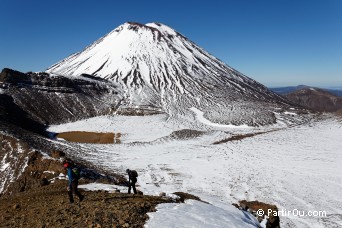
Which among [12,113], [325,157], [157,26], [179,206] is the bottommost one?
[325,157]

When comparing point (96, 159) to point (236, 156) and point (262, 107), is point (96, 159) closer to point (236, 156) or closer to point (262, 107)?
point (236, 156)

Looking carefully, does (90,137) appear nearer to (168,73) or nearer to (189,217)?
(189,217)

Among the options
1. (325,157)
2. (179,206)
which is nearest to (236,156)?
(325,157)

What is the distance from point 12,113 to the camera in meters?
76.8

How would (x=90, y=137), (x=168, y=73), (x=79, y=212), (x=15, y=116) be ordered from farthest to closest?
1. (x=168, y=73)
2. (x=90, y=137)
3. (x=15, y=116)
4. (x=79, y=212)

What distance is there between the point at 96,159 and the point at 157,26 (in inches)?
6001

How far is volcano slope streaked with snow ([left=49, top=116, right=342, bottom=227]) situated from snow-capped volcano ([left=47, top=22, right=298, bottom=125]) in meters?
34.0

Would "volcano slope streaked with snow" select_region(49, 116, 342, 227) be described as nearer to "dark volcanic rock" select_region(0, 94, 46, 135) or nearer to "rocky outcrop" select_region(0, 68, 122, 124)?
"dark volcanic rock" select_region(0, 94, 46, 135)

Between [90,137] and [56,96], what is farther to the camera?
[56,96]

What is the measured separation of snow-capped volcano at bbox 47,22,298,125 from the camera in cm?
11618

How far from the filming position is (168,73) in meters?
146

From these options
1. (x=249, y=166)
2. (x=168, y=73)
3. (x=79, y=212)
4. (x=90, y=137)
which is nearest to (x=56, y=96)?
(x=90, y=137)

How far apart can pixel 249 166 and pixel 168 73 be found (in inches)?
4032

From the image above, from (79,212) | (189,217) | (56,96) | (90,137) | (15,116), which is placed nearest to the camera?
(79,212)
